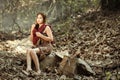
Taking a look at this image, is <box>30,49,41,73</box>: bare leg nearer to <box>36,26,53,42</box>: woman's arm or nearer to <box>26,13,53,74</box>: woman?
<box>26,13,53,74</box>: woman

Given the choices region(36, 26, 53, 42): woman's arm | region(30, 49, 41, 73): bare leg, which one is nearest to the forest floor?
region(30, 49, 41, 73): bare leg

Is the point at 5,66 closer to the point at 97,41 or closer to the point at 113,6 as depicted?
the point at 97,41

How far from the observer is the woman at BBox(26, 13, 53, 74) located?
8.07m

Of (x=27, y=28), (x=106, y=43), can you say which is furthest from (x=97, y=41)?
(x=27, y=28)

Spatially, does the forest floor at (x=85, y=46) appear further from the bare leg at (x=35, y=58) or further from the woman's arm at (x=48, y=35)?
the woman's arm at (x=48, y=35)

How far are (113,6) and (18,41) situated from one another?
13.7 feet

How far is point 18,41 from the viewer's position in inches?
527

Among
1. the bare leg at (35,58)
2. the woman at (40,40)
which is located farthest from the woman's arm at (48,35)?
the bare leg at (35,58)

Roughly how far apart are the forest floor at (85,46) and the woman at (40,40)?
1.14ft

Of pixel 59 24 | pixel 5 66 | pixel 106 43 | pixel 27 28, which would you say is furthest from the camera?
pixel 27 28

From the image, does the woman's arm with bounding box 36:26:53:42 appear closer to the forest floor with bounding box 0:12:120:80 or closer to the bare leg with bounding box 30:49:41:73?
the bare leg with bounding box 30:49:41:73

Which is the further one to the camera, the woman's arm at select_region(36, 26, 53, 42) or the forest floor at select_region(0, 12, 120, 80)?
the woman's arm at select_region(36, 26, 53, 42)

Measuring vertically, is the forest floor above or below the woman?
below

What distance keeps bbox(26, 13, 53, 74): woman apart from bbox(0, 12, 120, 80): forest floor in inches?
13.6
